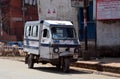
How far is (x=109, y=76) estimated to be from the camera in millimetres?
18828

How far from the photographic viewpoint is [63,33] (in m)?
21.5

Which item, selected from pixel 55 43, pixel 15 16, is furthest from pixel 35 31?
pixel 15 16

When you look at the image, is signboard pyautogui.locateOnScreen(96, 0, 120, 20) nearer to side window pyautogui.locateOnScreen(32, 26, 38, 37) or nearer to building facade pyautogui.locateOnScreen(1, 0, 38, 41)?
side window pyautogui.locateOnScreen(32, 26, 38, 37)

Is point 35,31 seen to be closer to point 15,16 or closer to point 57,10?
point 57,10

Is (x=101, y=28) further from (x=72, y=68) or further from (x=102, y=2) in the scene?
(x=72, y=68)

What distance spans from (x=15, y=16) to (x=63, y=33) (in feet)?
155

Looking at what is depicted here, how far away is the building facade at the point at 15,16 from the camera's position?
66.4 metres

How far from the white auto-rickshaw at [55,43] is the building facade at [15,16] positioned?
140 feet

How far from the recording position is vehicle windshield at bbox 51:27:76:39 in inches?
840

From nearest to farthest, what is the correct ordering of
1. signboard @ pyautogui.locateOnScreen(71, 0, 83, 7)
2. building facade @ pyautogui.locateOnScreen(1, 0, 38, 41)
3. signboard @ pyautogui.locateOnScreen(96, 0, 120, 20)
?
signboard @ pyautogui.locateOnScreen(96, 0, 120, 20) → signboard @ pyautogui.locateOnScreen(71, 0, 83, 7) → building facade @ pyautogui.locateOnScreen(1, 0, 38, 41)

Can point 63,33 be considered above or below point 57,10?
below

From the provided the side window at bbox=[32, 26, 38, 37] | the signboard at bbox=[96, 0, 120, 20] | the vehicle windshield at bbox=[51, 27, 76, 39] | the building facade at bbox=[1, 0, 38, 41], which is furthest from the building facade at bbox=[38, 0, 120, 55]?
the building facade at bbox=[1, 0, 38, 41]

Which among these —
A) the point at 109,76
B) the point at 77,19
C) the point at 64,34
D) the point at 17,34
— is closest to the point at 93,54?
the point at 77,19

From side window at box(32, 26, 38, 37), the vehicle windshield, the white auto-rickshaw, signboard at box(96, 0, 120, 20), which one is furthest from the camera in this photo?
signboard at box(96, 0, 120, 20)
